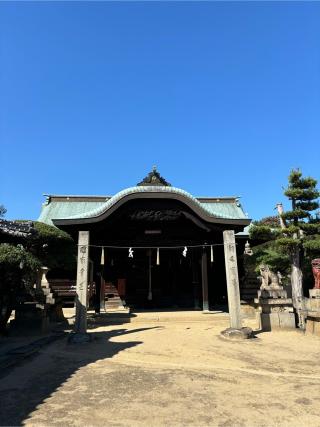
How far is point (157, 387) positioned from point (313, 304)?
38.0 feet

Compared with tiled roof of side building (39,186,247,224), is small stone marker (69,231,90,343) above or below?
below

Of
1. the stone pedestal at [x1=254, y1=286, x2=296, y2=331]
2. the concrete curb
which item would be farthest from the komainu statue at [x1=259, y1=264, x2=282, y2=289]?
the concrete curb

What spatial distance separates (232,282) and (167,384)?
6864mm

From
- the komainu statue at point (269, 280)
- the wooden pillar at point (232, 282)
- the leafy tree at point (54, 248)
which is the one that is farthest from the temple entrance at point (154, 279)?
the wooden pillar at point (232, 282)

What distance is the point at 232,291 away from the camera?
1272 centimetres

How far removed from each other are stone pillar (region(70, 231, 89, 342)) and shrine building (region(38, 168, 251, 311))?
2076mm

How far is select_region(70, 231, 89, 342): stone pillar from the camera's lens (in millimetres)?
11414

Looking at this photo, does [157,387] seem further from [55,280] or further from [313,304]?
[55,280]

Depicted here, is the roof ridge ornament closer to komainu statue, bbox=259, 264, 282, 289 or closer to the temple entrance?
the temple entrance

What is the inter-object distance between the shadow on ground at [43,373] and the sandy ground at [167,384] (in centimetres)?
2

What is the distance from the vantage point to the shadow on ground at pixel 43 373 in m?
5.21

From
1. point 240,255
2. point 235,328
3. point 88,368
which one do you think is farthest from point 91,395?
point 240,255

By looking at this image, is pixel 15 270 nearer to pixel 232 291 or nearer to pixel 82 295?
pixel 82 295

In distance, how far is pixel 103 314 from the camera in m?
17.3
